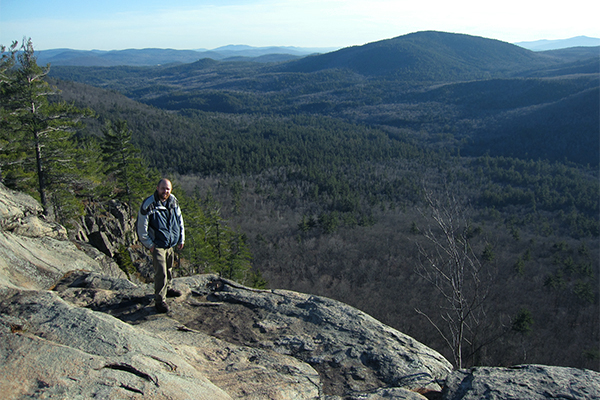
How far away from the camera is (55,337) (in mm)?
4770

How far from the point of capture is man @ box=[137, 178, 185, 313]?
648 cm

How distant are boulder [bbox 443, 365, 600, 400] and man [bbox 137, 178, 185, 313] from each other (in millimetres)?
5149

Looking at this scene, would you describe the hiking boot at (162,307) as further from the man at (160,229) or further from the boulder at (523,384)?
the boulder at (523,384)

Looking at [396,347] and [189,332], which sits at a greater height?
[189,332]

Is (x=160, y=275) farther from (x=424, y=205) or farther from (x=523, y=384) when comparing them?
(x=424, y=205)

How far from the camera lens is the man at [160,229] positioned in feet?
21.2

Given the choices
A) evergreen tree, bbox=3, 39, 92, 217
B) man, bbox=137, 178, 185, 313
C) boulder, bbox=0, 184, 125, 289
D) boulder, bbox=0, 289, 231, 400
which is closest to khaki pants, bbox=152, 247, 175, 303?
man, bbox=137, 178, 185, 313

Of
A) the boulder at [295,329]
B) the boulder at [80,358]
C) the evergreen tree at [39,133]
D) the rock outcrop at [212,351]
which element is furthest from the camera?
the evergreen tree at [39,133]

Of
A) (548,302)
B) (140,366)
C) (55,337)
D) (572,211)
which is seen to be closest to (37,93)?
(55,337)

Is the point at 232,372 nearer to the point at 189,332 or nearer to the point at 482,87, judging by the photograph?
the point at 189,332

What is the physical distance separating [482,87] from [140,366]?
204 meters

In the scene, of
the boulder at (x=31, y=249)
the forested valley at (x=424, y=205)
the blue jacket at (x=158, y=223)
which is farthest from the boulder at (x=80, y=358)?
the forested valley at (x=424, y=205)

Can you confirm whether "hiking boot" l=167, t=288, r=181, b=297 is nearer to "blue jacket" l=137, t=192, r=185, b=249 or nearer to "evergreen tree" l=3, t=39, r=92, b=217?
"blue jacket" l=137, t=192, r=185, b=249

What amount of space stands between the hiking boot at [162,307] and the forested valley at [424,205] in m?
4.83
